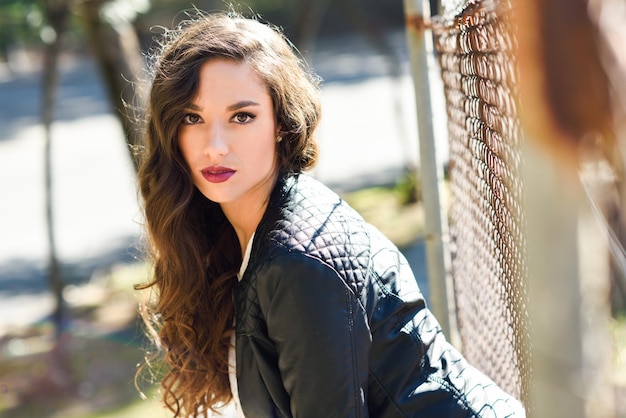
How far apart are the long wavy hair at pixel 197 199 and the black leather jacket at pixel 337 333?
30cm

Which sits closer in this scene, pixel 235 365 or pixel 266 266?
pixel 266 266

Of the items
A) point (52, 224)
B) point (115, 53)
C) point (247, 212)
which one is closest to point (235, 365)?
point (247, 212)

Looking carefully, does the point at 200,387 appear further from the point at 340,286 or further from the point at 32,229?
the point at 32,229

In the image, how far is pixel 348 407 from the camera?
176cm

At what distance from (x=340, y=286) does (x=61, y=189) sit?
9.98 metres

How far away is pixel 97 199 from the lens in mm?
10641

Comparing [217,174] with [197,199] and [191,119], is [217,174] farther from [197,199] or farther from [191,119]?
[197,199]

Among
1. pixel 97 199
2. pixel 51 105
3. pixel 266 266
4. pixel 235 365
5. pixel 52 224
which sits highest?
pixel 51 105

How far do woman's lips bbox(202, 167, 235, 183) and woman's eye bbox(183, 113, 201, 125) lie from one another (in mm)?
123

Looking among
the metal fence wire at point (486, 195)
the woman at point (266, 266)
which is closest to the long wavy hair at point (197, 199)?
the woman at point (266, 266)

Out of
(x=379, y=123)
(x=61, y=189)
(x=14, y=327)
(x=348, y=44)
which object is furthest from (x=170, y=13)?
(x=14, y=327)

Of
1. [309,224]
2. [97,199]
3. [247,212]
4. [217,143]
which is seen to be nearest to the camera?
[309,224]

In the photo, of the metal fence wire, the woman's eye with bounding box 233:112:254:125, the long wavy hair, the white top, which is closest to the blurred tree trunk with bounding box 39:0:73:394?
the metal fence wire

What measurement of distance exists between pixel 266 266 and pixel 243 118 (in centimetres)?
43
